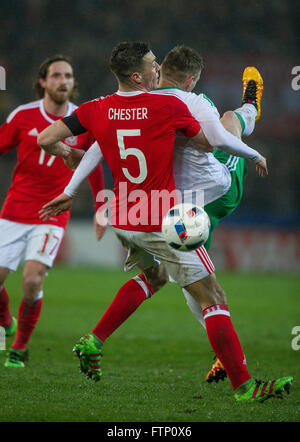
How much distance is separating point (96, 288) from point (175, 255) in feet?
27.6

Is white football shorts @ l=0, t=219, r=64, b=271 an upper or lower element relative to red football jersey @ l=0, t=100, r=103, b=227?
lower

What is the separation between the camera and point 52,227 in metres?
5.77

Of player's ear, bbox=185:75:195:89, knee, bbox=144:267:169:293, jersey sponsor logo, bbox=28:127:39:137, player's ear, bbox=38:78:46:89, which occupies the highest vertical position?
player's ear, bbox=38:78:46:89

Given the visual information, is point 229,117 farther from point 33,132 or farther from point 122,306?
point 33,132

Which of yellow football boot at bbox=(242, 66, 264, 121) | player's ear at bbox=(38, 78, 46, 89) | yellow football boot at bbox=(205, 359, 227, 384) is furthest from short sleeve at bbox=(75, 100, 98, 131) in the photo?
player's ear at bbox=(38, 78, 46, 89)

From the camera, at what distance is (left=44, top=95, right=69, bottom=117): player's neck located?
19.6ft

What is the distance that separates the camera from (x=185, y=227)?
148 inches

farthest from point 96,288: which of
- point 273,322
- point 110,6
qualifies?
point 110,6

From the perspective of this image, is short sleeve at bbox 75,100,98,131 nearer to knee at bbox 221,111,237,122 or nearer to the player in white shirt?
the player in white shirt

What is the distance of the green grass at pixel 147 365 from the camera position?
3.77m

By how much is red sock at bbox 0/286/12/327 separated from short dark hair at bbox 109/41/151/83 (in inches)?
103

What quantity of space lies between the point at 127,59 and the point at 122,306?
65.0 inches
